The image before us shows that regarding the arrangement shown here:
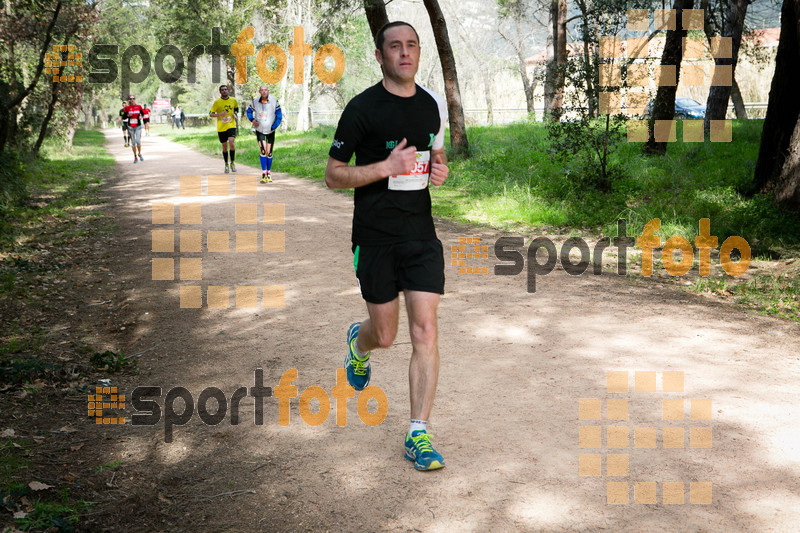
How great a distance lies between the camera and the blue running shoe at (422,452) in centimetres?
383

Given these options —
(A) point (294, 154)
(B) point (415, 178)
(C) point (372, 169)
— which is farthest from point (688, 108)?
(C) point (372, 169)

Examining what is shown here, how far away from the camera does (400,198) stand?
12.9ft

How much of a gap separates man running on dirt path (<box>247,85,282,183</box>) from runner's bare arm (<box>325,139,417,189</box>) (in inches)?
529

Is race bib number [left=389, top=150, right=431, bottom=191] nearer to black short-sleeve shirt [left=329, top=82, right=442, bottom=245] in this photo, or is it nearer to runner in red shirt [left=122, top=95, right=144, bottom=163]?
black short-sleeve shirt [left=329, top=82, right=442, bottom=245]

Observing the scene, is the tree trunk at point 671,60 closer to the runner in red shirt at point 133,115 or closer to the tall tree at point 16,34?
the tall tree at point 16,34

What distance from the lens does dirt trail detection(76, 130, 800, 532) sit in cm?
349

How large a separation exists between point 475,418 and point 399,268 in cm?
121

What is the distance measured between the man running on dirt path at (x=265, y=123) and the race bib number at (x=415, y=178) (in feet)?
44.1

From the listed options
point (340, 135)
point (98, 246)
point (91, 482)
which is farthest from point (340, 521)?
point (98, 246)

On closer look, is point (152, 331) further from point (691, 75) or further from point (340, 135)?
point (691, 75)

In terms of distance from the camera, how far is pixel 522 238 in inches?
418

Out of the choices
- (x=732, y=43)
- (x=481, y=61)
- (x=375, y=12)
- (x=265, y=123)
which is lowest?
Answer: (x=265, y=123)

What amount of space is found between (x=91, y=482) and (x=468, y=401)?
7.82 ft

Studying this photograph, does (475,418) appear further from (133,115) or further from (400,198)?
(133,115)
